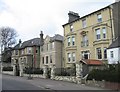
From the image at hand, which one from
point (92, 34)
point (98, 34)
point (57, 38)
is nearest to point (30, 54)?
point (57, 38)

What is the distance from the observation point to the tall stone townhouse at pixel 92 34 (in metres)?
37.9

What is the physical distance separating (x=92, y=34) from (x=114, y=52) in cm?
702

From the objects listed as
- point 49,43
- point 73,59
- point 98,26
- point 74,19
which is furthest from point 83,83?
point 49,43

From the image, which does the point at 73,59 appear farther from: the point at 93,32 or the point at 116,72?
the point at 116,72

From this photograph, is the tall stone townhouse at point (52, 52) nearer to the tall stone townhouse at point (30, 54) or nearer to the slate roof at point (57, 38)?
the slate roof at point (57, 38)

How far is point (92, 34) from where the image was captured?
41.1 metres

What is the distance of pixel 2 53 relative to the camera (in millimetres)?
78688

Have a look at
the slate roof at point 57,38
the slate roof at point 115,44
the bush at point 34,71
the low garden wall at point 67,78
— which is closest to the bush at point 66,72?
the low garden wall at point 67,78

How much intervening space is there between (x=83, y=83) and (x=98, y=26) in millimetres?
12728

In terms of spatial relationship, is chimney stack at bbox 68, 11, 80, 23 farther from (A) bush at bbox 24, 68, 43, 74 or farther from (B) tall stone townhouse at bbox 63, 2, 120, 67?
(A) bush at bbox 24, 68, 43, 74

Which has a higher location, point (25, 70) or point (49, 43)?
point (49, 43)

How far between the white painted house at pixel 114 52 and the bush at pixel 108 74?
7.06 meters

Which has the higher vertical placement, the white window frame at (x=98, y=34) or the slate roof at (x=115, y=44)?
the white window frame at (x=98, y=34)

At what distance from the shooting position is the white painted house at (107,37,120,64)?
34537mm
